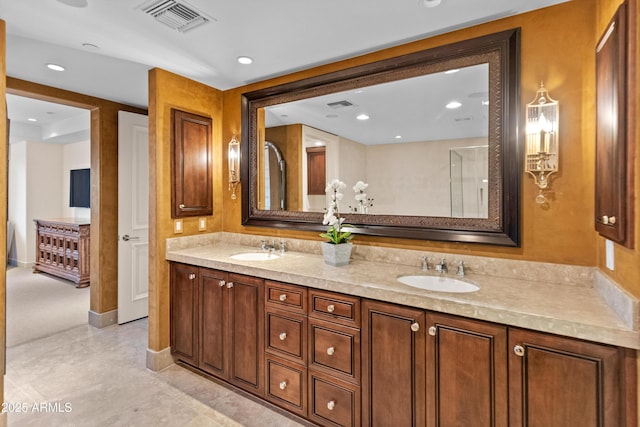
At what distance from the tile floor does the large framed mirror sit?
1.42 metres

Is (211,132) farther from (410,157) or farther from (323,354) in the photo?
(323,354)

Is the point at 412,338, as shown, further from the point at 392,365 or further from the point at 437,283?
the point at 437,283

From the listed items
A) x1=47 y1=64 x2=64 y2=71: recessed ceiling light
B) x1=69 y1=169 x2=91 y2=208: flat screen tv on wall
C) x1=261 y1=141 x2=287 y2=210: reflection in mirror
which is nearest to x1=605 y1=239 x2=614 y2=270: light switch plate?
x1=261 y1=141 x2=287 y2=210: reflection in mirror

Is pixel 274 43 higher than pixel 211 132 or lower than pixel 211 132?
higher

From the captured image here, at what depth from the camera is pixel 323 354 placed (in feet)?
6.59

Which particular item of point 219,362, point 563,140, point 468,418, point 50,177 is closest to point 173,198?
point 219,362

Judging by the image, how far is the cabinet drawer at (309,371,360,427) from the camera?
74.5 inches

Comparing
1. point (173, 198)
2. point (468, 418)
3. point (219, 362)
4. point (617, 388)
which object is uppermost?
point (173, 198)

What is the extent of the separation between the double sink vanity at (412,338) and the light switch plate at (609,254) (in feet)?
0.25

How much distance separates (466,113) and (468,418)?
5.77 feet

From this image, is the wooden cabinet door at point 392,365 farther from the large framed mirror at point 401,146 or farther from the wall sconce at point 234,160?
the wall sconce at point 234,160

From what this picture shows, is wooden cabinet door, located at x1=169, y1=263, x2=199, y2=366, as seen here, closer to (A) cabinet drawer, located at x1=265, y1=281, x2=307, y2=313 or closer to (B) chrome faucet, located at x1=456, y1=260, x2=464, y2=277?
(A) cabinet drawer, located at x1=265, y1=281, x2=307, y2=313

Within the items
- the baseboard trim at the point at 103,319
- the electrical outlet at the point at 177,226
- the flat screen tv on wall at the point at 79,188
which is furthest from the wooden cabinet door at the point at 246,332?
the flat screen tv on wall at the point at 79,188

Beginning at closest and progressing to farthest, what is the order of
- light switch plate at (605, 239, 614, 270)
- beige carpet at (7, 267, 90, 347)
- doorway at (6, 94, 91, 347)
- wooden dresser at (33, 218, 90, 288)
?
light switch plate at (605, 239, 614, 270)
beige carpet at (7, 267, 90, 347)
doorway at (6, 94, 91, 347)
wooden dresser at (33, 218, 90, 288)
